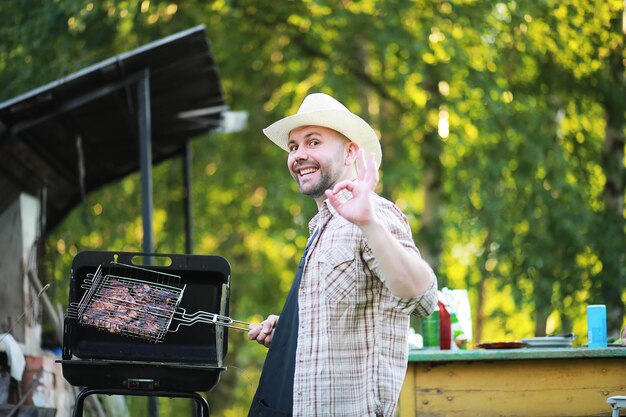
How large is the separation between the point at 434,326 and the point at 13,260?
4443mm

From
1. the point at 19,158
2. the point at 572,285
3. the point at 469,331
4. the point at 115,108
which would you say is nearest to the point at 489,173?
the point at 572,285

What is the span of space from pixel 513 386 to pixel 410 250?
1651mm

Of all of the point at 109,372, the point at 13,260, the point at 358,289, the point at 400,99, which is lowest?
the point at 109,372

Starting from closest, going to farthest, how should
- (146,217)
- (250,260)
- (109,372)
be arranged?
(109,372) < (146,217) < (250,260)

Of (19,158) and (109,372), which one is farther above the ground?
(19,158)

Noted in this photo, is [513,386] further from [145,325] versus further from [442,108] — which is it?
[442,108]

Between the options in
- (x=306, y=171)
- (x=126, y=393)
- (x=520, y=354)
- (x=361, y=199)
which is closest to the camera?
(x=361, y=199)

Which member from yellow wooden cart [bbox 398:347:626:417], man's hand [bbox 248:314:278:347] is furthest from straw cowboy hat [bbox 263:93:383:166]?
yellow wooden cart [bbox 398:347:626:417]

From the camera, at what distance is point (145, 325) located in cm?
386

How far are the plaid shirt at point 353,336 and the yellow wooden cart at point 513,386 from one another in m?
1.23

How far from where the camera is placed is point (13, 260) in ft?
27.1

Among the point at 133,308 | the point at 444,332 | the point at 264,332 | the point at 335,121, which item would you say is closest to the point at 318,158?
the point at 335,121

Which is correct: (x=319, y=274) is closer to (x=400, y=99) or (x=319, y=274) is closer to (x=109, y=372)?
(x=109, y=372)

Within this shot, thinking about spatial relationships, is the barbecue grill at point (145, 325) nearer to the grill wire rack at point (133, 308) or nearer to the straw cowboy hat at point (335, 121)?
the grill wire rack at point (133, 308)
